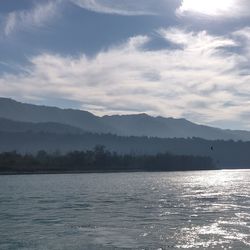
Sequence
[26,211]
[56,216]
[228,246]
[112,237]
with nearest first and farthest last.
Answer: [228,246] < [112,237] < [56,216] < [26,211]

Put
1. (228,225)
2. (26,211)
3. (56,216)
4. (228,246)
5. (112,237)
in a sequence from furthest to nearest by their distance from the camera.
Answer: (26,211) < (56,216) < (228,225) < (112,237) < (228,246)

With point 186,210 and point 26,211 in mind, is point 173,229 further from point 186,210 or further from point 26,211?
point 26,211

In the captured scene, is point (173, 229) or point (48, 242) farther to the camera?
point (173, 229)

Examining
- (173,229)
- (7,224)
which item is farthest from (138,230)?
(7,224)

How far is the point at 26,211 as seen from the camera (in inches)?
2437

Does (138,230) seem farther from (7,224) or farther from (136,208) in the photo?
(136,208)

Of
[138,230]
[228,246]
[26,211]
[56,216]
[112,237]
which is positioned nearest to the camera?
[228,246]

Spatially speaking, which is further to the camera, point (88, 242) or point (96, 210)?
point (96, 210)

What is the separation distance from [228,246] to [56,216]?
24.4m

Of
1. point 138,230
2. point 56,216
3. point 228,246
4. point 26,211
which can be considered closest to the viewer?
point 228,246

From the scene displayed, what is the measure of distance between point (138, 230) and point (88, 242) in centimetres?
709

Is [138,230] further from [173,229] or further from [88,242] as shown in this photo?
[88,242]

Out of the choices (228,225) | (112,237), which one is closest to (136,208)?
(228,225)

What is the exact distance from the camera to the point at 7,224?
4962 cm
